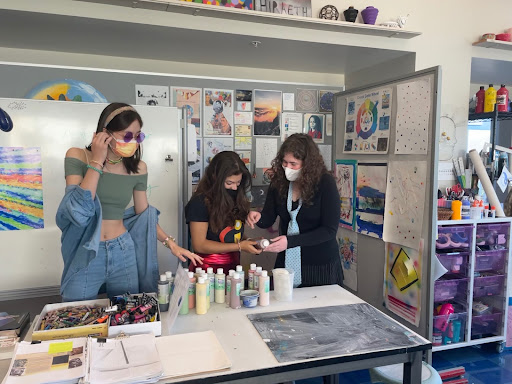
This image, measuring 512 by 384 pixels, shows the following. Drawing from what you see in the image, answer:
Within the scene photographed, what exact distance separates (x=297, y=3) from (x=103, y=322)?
90.8 inches

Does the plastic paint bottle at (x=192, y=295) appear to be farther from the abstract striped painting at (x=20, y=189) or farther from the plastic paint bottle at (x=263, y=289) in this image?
the abstract striped painting at (x=20, y=189)

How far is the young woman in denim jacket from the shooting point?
1.53 m

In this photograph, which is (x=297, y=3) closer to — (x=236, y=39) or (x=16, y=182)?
(x=236, y=39)

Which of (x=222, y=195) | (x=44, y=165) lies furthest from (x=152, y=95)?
(x=222, y=195)

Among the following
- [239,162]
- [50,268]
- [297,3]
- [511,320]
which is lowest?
[511,320]

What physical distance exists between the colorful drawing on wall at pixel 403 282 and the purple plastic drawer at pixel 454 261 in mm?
317

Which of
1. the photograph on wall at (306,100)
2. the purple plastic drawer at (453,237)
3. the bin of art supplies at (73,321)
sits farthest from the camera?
the photograph on wall at (306,100)

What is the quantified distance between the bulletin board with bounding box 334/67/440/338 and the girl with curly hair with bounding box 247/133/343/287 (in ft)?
2.06

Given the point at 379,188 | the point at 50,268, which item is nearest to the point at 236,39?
the point at 379,188

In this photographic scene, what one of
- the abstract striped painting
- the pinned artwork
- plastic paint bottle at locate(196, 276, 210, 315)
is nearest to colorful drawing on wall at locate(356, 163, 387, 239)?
the pinned artwork

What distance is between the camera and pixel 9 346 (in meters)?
1.31

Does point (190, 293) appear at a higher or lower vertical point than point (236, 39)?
lower

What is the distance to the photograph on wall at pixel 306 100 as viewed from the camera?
3.44 metres

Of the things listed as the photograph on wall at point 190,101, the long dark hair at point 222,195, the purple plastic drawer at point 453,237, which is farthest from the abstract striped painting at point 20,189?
the purple plastic drawer at point 453,237
